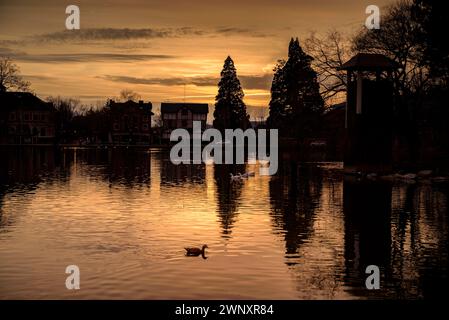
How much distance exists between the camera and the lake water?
592 inches

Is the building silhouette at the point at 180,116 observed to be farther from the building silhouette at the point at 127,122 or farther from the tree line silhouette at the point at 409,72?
the tree line silhouette at the point at 409,72

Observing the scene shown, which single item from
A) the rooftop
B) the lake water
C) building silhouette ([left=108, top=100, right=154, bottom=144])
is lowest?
the lake water

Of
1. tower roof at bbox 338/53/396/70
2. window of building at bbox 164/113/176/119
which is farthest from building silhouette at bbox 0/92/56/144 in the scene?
tower roof at bbox 338/53/396/70

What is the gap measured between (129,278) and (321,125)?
2382 inches

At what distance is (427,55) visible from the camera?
128ft

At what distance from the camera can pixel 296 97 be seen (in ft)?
291

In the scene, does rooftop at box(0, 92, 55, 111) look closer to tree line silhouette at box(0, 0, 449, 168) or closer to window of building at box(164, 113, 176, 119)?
window of building at box(164, 113, 176, 119)

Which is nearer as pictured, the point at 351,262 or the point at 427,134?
the point at 351,262

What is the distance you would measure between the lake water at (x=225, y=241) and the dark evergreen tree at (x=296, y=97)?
30442 millimetres

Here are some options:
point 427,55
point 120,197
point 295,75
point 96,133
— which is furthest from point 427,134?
point 96,133

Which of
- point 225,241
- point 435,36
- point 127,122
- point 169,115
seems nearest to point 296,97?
point 435,36

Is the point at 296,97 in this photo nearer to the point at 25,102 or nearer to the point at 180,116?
the point at 25,102

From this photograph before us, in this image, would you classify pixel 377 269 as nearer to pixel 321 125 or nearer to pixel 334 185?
pixel 334 185

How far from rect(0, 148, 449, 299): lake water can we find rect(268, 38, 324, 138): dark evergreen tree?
30.4 metres
